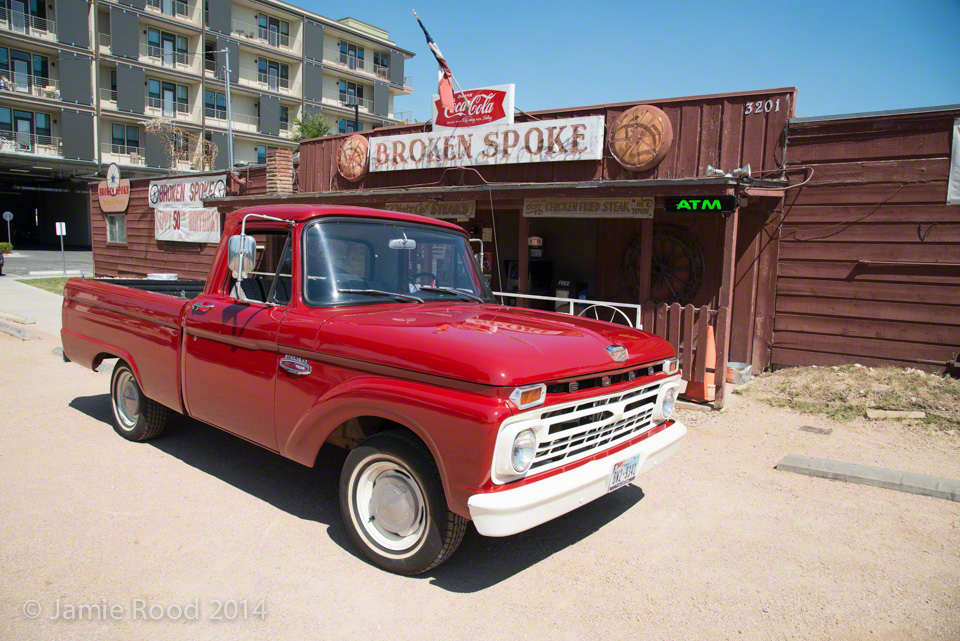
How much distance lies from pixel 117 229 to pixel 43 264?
14.2 metres

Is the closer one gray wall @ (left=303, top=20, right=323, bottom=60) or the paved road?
the paved road

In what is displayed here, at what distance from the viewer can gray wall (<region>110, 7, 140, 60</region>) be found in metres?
42.1

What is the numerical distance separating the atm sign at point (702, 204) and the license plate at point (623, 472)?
16.0 feet

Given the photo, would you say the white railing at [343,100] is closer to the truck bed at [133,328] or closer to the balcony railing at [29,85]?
the balcony railing at [29,85]

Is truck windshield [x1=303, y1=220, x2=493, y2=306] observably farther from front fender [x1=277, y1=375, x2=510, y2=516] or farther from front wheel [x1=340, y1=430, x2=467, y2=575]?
front wheel [x1=340, y1=430, x2=467, y2=575]

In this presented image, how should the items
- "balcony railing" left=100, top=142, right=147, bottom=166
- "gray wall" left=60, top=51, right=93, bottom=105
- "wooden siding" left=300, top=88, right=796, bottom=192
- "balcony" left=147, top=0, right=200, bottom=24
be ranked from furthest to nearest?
"balcony" left=147, top=0, right=200, bottom=24 < "balcony railing" left=100, top=142, right=147, bottom=166 < "gray wall" left=60, top=51, right=93, bottom=105 < "wooden siding" left=300, top=88, right=796, bottom=192

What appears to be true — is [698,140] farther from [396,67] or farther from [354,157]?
[396,67]

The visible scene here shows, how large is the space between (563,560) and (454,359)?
154 centimetres

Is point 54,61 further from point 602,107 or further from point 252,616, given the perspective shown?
point 252,616

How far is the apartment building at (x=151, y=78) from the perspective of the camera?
40.6 metres

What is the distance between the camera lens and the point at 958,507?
4.71m

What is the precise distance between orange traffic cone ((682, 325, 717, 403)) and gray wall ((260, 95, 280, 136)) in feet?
159

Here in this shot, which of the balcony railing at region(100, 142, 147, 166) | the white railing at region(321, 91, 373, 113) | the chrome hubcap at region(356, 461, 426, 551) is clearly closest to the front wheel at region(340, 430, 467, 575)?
the chrome hubcap at region(356, 461, 426, 551)

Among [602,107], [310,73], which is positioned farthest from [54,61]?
[602,107]
